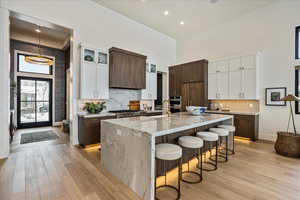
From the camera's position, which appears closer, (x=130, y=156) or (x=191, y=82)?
(x=130, y=156)

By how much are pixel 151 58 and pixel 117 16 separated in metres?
1.87

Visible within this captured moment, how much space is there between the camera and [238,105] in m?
4.92

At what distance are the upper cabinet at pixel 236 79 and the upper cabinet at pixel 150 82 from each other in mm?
2137

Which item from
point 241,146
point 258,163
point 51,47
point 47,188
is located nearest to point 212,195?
point 258,163

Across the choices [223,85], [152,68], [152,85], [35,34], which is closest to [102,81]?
[152,85]

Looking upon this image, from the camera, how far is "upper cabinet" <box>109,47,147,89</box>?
4.20m

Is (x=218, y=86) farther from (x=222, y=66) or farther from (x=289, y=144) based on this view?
(x=289, y=144)

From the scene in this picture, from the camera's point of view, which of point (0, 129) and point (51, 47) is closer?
point (0, 129)

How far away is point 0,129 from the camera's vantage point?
294cm

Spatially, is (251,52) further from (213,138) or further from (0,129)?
(0,129)

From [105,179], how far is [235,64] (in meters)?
4.95

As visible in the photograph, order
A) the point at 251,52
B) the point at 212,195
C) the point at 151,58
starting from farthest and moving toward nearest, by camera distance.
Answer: the point at 151,58 < the point at 251,52 < the point at 212,195

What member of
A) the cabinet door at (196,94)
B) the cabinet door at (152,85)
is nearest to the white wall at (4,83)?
the cabinet door at (152,85)

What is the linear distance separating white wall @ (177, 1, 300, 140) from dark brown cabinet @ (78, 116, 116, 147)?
500cm
